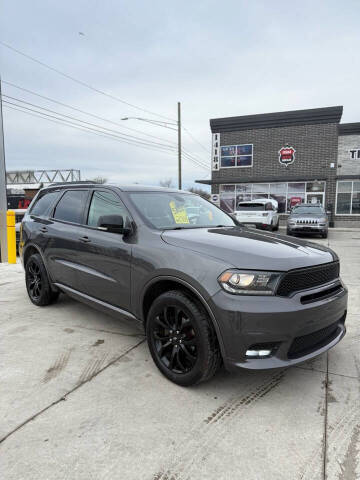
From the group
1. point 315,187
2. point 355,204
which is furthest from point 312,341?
point 355,204

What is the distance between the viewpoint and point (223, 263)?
8.14ft

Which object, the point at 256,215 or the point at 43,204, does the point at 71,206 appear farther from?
the point at 256,215

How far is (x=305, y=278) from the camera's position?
8.48 ft

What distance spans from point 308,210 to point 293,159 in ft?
28.2

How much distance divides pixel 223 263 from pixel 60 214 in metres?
2.74

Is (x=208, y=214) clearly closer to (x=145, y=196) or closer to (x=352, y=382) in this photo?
(x=145, y=196)

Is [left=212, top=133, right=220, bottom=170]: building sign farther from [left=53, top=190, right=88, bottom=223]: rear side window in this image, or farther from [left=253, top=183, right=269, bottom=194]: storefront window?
[left=53, top=190, right=88, bottom=223]: rear side window

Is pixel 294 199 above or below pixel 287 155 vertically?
below

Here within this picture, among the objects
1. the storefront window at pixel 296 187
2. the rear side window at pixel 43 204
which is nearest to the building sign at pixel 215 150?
the storefront window at pixel 296 187

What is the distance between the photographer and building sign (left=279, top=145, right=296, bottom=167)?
22.8 meters

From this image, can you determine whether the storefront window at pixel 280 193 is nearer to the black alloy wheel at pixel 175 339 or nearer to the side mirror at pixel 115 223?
the side mirror at pixel 115 223

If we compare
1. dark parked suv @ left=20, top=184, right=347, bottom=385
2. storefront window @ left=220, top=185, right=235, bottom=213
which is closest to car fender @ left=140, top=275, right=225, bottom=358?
dark parked suv @ left=20, top=184, right=347, bottom=385

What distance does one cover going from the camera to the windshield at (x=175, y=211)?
3398mm

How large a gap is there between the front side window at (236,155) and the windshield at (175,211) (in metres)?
21.0
